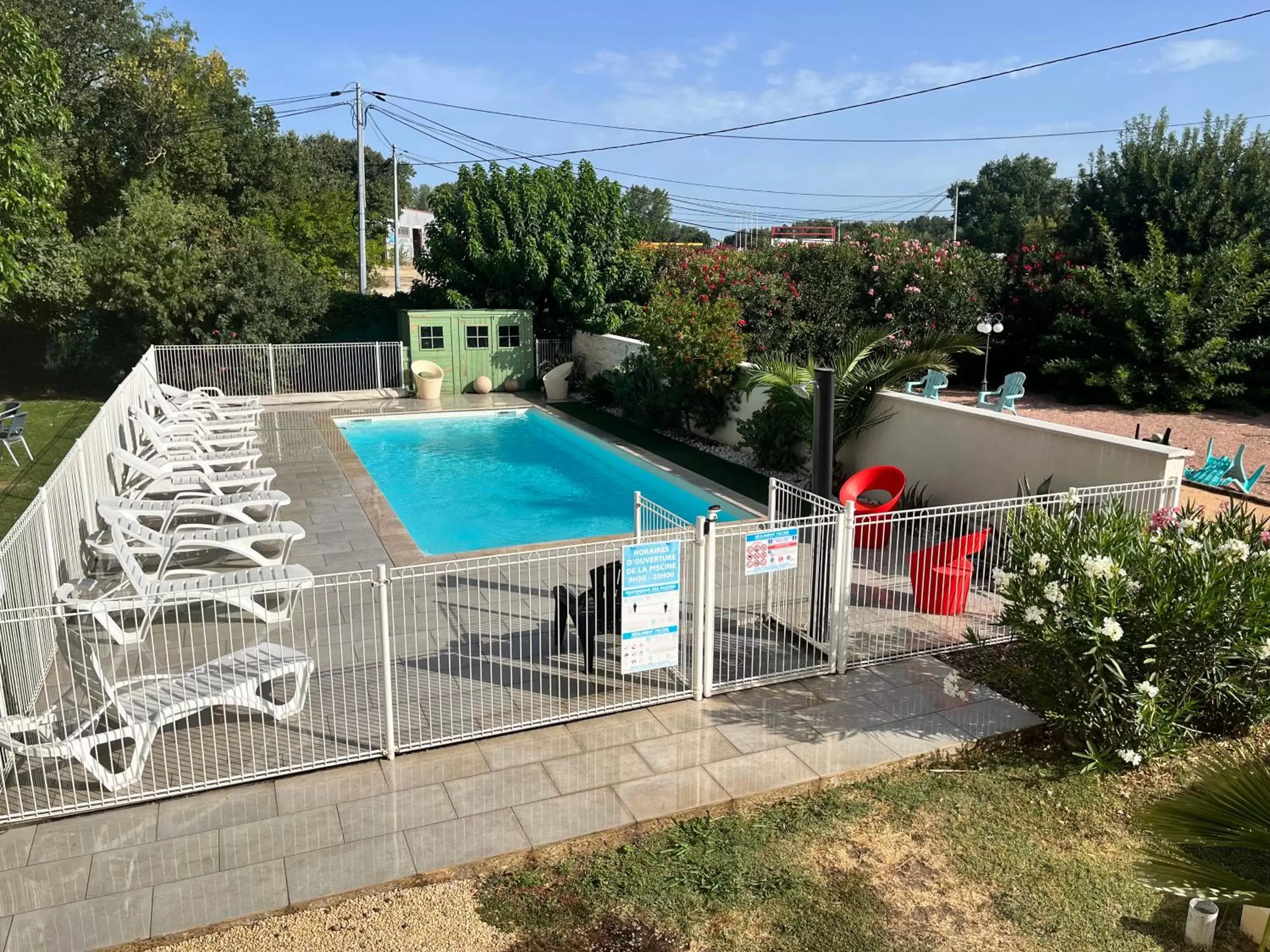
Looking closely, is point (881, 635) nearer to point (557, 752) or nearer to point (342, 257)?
point (557, 752)

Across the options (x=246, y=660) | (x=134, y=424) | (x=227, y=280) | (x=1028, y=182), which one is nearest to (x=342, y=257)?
(x=227, y=280)

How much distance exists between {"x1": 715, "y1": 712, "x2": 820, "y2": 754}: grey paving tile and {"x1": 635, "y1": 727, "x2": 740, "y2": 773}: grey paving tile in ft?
0.24

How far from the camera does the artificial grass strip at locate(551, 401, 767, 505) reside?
13.7 m

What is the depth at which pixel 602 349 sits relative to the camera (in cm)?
2173

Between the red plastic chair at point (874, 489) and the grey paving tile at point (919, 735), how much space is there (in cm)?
332

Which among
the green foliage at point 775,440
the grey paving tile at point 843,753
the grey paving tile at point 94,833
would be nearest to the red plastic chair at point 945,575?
the grey paving tile at point 843,753

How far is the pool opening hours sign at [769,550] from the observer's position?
6789 millimetres

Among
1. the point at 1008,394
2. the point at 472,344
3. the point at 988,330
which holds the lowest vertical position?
the point at 1008,394

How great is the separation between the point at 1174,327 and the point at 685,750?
16000 millimetres

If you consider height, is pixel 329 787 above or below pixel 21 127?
below

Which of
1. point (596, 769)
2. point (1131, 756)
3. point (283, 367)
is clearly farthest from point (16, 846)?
point (283, 367)

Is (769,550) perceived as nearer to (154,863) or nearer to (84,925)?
(154,863)

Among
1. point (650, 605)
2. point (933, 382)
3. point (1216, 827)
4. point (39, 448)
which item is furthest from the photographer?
point (933, 382)

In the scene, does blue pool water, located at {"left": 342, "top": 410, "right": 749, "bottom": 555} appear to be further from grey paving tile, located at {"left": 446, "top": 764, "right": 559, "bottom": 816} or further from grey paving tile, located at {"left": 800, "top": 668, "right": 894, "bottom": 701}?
grey paving tile, located at {"left": 446, "top": 764, "right": 559, "bottom": 816}
